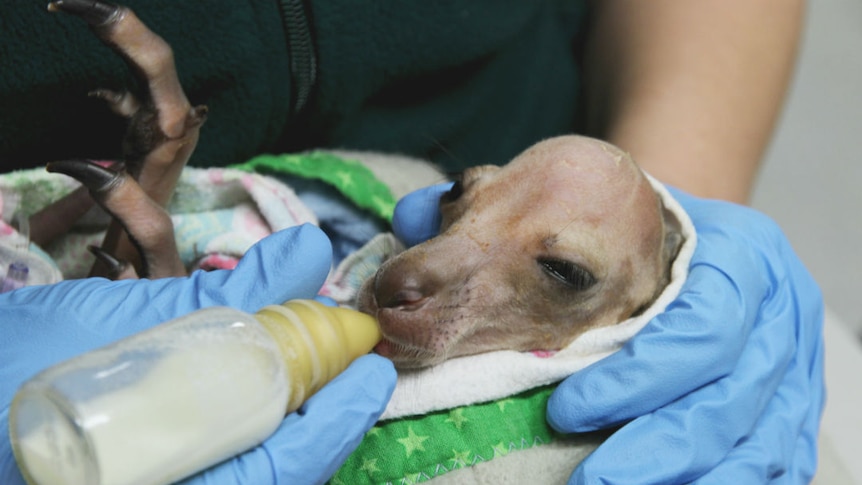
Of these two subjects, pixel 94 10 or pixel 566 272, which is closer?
pixel 94 10

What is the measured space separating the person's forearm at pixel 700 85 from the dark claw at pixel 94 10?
4.43ft

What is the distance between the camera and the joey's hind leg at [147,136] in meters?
1.29

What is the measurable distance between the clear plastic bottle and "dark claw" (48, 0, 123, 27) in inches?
24.1

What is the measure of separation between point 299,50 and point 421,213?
1.47 ft

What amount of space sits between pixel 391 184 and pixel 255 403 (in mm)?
A: 1070

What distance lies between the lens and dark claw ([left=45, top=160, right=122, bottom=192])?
1219 millimetres

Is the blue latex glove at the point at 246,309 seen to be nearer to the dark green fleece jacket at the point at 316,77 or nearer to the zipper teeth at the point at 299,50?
the dark green fleece jacket at the point at 316,77

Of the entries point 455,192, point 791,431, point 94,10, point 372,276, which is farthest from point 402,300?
point 791,431

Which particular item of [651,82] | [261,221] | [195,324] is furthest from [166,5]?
[651,82]

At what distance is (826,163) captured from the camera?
345 cm

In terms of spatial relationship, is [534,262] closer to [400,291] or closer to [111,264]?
[400,291]

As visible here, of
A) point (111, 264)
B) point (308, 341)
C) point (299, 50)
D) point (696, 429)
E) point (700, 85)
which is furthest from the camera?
point (700, 85)

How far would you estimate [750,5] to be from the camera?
7.08 feet

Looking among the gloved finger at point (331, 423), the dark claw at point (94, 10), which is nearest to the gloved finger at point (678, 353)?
the gloved finger at point (331, 423)
